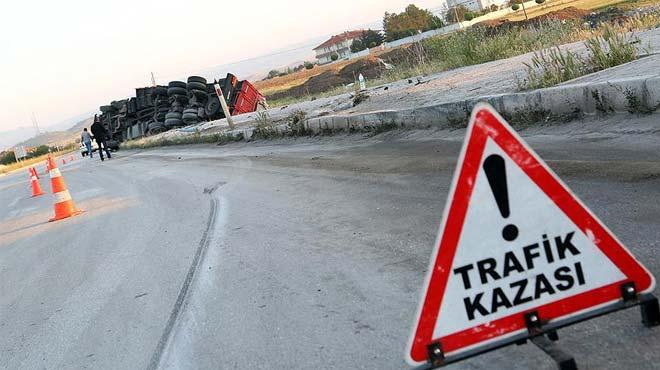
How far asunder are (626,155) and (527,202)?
4121 mm

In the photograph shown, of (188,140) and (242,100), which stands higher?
(242,100)

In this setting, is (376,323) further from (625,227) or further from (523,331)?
(625,227)

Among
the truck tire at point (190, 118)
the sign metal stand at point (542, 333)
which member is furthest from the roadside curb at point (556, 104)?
the truck tire at point (190, 118)

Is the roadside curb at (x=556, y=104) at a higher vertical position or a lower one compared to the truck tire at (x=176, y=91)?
lower

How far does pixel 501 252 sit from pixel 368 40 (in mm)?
100628

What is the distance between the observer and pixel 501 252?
267cm

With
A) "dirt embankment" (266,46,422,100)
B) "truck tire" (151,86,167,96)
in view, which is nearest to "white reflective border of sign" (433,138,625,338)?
"truck tire" (151,86,167,96)

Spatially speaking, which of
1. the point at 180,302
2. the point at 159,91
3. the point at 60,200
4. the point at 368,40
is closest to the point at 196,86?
the point at 159,91

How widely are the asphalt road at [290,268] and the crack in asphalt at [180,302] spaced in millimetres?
19

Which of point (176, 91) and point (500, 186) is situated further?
point (176, 91)

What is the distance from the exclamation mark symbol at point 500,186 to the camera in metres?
2.66

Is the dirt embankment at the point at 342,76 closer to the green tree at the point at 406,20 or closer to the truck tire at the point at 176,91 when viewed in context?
the truck tire at the point at 176,91

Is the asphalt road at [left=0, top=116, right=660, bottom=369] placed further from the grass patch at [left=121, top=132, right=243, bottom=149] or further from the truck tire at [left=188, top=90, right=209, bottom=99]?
the truck tire at [left=188, top=90, right=209, bottom=99]

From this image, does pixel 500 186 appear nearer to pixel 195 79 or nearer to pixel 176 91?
pixel 195 79
